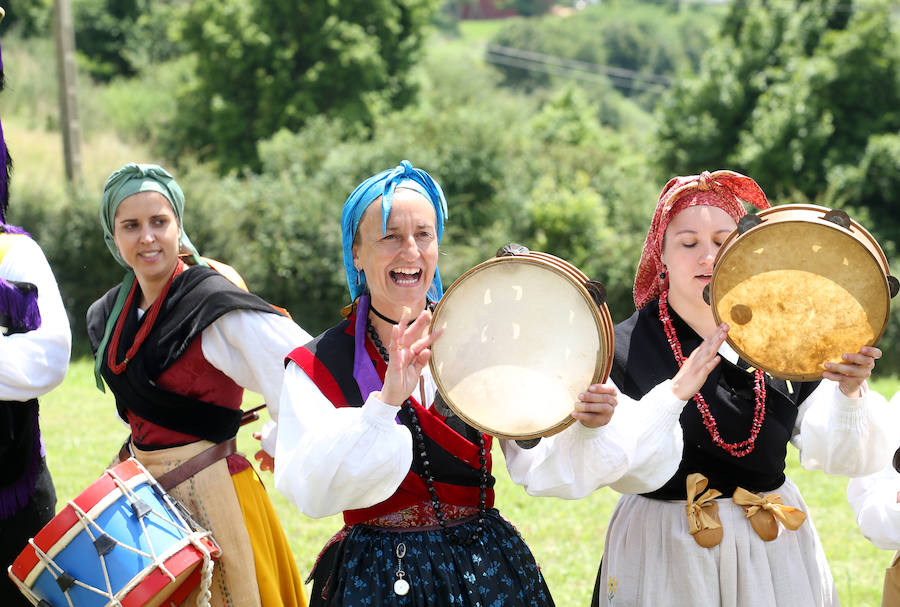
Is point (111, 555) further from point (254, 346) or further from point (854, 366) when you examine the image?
point (854, 366)

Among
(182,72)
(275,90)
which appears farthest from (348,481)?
(182,72)

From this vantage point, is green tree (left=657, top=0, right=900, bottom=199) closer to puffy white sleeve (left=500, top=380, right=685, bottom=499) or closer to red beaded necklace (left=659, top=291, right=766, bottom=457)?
red beaded necklace (left=659, top=291, right=766, bottom=457)

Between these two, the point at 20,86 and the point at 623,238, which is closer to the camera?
the point at 623,238

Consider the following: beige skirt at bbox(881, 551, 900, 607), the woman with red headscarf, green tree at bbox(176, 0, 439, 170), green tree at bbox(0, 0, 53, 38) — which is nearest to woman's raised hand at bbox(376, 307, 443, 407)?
the woman with red headscarf

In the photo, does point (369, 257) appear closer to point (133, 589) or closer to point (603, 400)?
point (603, 400)

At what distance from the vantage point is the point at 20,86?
24781 millimetres

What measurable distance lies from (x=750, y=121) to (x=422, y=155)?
7.98 meters

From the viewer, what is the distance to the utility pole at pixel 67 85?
40.4ft

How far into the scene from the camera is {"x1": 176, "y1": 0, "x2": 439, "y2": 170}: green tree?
1039 inches

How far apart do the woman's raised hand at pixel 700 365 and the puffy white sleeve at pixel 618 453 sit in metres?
0.03

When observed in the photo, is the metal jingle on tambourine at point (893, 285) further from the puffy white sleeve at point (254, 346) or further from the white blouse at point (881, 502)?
the puffy white sleeve at point (254, 346)

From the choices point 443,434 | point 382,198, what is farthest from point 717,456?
point 382,198

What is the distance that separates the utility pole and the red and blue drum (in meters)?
10.6

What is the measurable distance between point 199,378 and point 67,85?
424 inches
